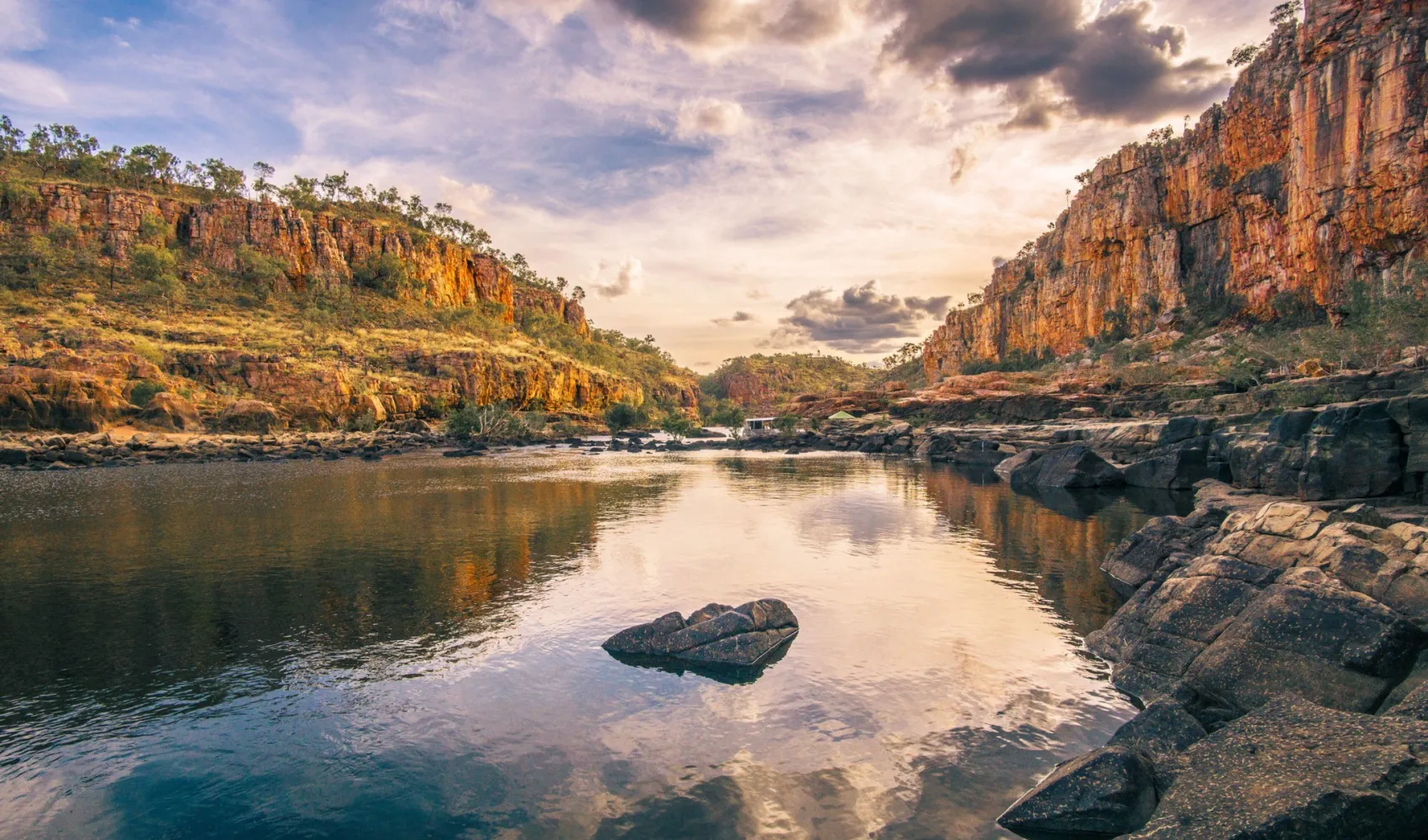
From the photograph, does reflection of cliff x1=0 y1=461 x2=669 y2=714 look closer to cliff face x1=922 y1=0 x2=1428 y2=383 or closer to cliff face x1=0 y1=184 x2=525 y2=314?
cliff face x1=922 y1=0 x2=1428 y2=383

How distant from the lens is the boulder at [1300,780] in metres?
4.52

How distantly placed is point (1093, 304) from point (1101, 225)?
502 inches

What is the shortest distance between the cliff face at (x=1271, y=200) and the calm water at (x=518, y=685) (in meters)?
55.0

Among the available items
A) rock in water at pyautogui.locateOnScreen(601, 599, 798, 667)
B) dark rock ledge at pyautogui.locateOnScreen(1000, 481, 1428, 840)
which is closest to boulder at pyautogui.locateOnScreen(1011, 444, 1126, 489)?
dark rock ledge at pyautogui.locateOnScreen(1000, 481, 1428, 840)

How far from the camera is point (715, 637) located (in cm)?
1109

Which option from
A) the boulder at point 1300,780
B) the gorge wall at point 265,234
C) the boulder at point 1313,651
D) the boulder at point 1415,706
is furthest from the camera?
the gorge wall at point 265,234

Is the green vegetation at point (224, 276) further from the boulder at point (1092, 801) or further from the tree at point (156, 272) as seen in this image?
the boulder at point (1092, 801)

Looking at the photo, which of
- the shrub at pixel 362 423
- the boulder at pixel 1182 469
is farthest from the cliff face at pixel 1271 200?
the shrub at pixel 362 423

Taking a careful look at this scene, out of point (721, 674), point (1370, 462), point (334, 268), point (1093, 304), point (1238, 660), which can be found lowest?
point (721, 674)

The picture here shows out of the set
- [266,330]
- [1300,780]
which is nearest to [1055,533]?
[1300,780]

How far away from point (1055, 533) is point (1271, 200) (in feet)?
280

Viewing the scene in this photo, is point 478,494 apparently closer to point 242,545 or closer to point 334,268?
point 242,545

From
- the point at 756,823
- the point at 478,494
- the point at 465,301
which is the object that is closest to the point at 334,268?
the point at 465,301

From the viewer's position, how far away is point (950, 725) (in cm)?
858
